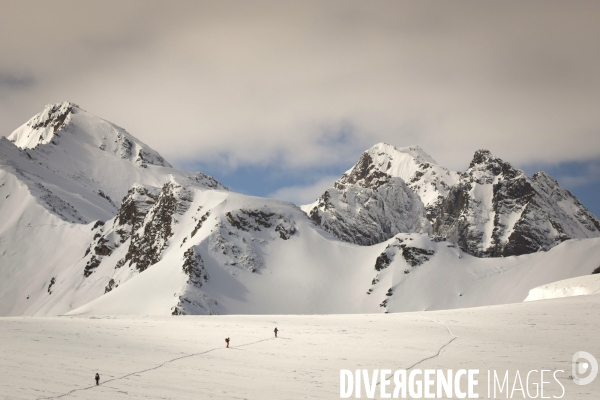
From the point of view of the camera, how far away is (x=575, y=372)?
27000 mm

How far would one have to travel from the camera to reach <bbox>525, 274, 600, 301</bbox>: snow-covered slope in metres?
57.6

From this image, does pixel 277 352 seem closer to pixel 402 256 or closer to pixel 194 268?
pixel 194 268

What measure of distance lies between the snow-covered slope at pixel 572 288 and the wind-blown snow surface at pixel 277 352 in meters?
9.94

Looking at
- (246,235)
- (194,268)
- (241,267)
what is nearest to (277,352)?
(194,268)

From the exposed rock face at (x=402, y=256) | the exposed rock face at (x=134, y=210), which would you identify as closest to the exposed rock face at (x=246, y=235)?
the exposed rock face at (x=402, y=256)

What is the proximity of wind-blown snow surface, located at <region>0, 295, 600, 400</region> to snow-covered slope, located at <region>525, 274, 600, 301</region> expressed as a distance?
9.94 metres

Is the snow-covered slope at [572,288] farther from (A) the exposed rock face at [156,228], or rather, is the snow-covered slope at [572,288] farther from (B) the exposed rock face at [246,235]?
(A) the exposed rock face at [156,228]

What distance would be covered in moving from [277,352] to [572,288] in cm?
4025

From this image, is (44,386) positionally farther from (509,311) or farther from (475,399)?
(509,311)

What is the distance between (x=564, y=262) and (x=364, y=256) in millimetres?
39877

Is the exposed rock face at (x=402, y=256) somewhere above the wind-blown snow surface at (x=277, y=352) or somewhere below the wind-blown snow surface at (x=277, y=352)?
above

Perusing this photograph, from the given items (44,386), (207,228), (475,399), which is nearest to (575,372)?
(475,399)

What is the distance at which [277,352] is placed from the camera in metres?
33.1

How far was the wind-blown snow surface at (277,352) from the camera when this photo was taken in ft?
80.0
